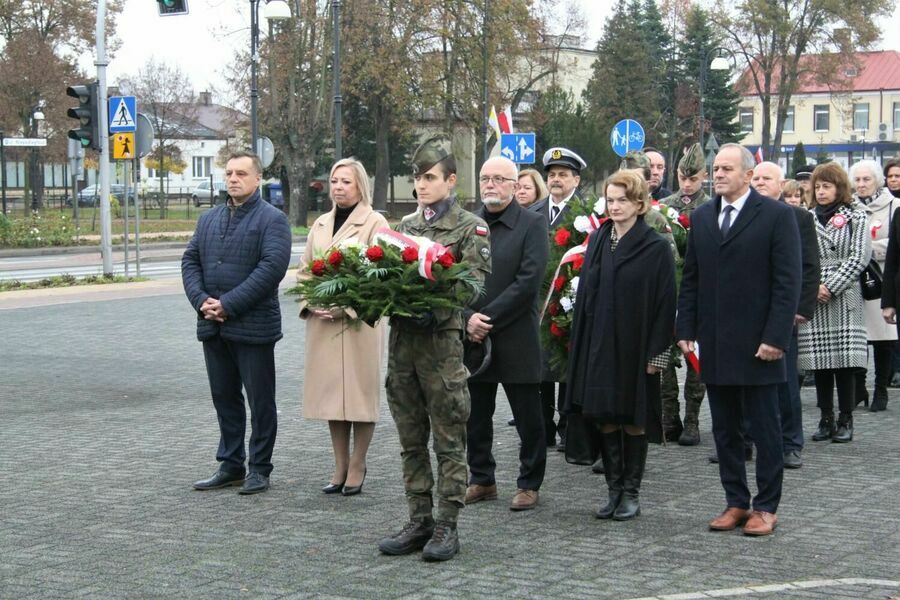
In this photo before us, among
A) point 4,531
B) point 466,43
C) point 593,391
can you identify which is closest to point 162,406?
point 4,531

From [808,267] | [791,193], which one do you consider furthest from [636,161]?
[808,267]

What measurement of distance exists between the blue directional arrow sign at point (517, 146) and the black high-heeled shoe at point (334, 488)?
1703cm

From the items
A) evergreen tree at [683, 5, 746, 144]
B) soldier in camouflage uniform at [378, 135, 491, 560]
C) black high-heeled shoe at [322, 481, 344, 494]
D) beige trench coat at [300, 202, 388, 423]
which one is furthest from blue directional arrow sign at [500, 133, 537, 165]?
evergreen tree at [683, 5, 746, 144]

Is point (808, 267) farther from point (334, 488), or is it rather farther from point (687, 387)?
point (334, 488)

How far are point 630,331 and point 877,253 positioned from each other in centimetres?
566

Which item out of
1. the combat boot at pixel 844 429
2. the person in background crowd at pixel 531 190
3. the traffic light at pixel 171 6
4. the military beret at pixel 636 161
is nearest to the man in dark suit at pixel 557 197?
the person in background crowd at pixel 531 190

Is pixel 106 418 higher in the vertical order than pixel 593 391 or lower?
lower

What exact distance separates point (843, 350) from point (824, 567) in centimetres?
385

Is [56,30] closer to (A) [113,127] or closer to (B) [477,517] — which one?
(A) [113,127]

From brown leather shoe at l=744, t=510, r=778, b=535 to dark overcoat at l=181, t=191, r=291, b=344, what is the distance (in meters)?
2.99

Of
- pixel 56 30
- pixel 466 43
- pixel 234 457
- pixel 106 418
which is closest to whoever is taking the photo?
pixel 234 457

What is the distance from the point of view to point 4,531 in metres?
Answer: 6.75

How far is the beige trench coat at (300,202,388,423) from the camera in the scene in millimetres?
7707

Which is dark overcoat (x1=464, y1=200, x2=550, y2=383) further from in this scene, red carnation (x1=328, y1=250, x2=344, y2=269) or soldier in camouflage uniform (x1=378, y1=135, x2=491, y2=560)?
red carnation (x1=328, y1=250, x2=344, y2=269)
